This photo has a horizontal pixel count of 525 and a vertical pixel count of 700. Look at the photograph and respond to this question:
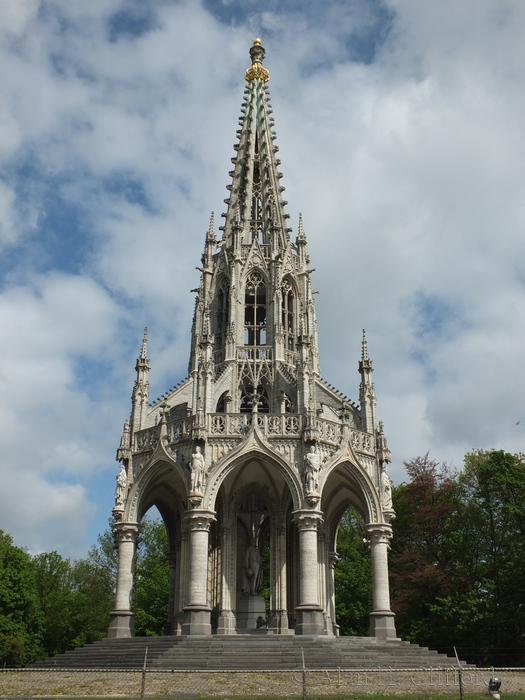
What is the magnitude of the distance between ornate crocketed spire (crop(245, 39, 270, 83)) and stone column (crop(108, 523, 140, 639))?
2889 cm

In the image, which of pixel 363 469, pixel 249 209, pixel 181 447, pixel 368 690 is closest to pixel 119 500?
pixel 181 447

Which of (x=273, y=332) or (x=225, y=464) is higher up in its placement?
(x=273, y=332)

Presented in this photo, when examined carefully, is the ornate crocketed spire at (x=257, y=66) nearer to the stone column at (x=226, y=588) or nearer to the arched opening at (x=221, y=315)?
the arched opening at (x=221, y=315)

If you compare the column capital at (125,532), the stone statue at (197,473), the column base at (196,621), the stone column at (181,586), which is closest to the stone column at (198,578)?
the column base at (196,621)

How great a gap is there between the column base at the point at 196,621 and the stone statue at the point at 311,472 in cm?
592

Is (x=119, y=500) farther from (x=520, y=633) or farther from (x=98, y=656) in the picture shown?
(x=520, y=633)

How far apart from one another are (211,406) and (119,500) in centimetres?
546

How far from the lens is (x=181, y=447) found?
3019cm

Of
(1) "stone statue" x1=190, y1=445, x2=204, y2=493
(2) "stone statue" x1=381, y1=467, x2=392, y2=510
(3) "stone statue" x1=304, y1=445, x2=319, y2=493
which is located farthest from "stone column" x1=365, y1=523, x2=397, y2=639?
(1) "stone statue" x1=190, y1=445, x2=204, y2=493

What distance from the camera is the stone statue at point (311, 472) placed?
93.9 feet

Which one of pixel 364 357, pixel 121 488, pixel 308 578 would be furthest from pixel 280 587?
pixel 364 357

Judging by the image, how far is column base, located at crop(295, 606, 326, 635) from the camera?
27.0 m

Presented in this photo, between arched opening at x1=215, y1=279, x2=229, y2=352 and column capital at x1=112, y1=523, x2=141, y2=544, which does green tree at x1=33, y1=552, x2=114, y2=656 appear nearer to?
column capital at x1=112, y1=523, x2=141, y2=544

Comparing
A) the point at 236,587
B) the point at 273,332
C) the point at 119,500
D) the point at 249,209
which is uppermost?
the point at 249,209
